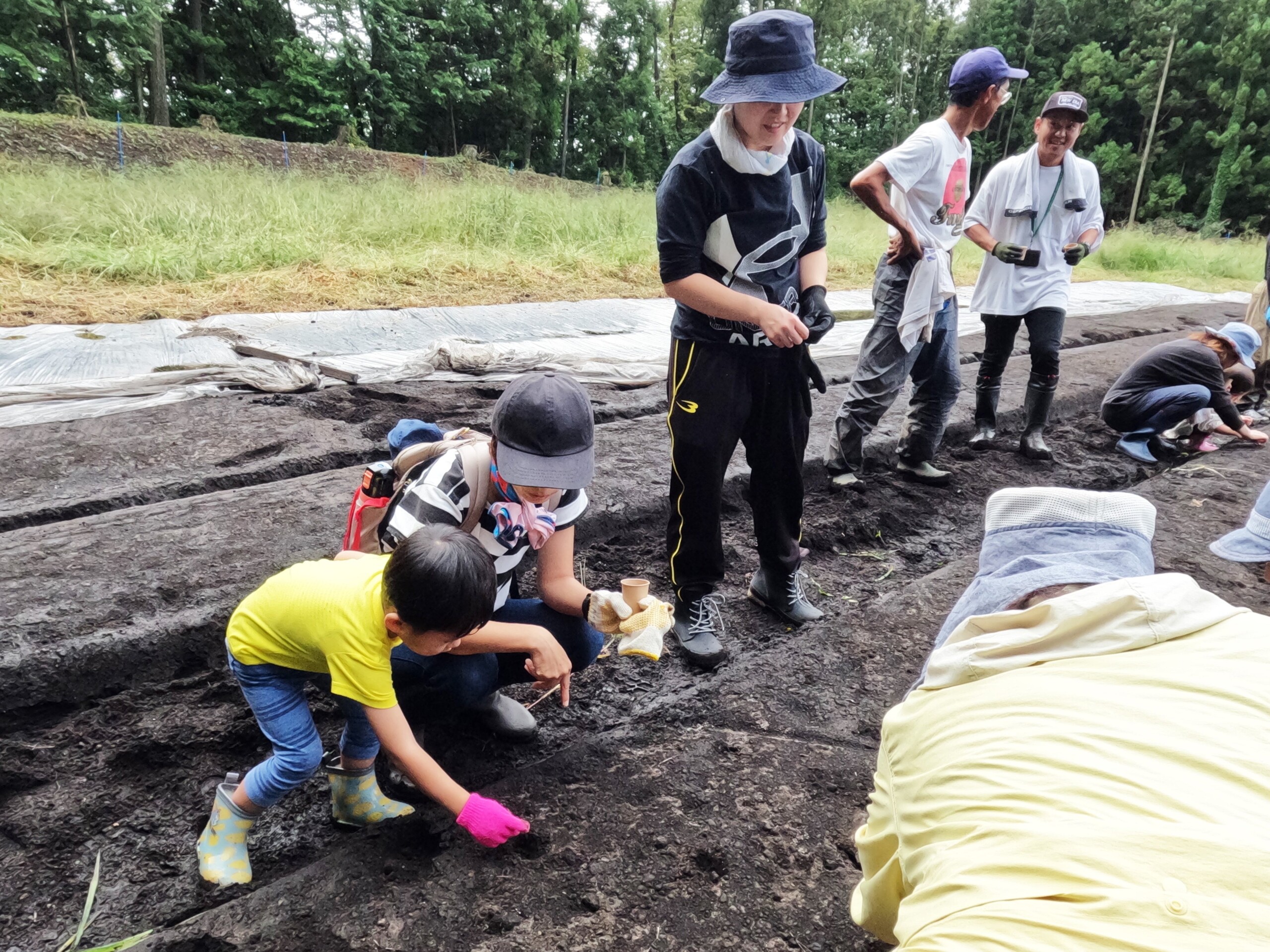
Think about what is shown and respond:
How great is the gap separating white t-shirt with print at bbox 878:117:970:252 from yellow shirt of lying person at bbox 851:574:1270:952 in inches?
102

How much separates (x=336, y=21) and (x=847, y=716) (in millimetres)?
25232

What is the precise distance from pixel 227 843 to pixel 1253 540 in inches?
96.2

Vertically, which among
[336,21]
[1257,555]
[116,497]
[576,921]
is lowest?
[576,921]

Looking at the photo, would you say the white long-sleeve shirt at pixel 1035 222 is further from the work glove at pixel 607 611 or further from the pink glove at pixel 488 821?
the pink glove at pixel 488 821

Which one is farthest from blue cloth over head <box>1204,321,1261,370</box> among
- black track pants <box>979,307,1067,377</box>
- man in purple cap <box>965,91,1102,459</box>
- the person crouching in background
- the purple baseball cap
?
the purple baseball cap

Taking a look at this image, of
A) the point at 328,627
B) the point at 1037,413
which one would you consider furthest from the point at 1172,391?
the point at 328,627

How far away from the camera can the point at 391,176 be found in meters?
11.9

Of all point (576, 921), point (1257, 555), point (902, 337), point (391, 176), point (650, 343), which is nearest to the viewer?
point (576, 921)

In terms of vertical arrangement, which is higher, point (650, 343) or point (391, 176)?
point (391, 176)

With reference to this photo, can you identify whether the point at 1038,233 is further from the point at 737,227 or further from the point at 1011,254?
the point at 737,227

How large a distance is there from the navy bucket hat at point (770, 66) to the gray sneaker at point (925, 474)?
7.50 feet

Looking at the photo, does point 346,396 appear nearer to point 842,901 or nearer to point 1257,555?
point 842,901

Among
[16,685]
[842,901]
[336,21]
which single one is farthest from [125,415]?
[336,21]

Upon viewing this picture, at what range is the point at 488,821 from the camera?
4.93 ft
